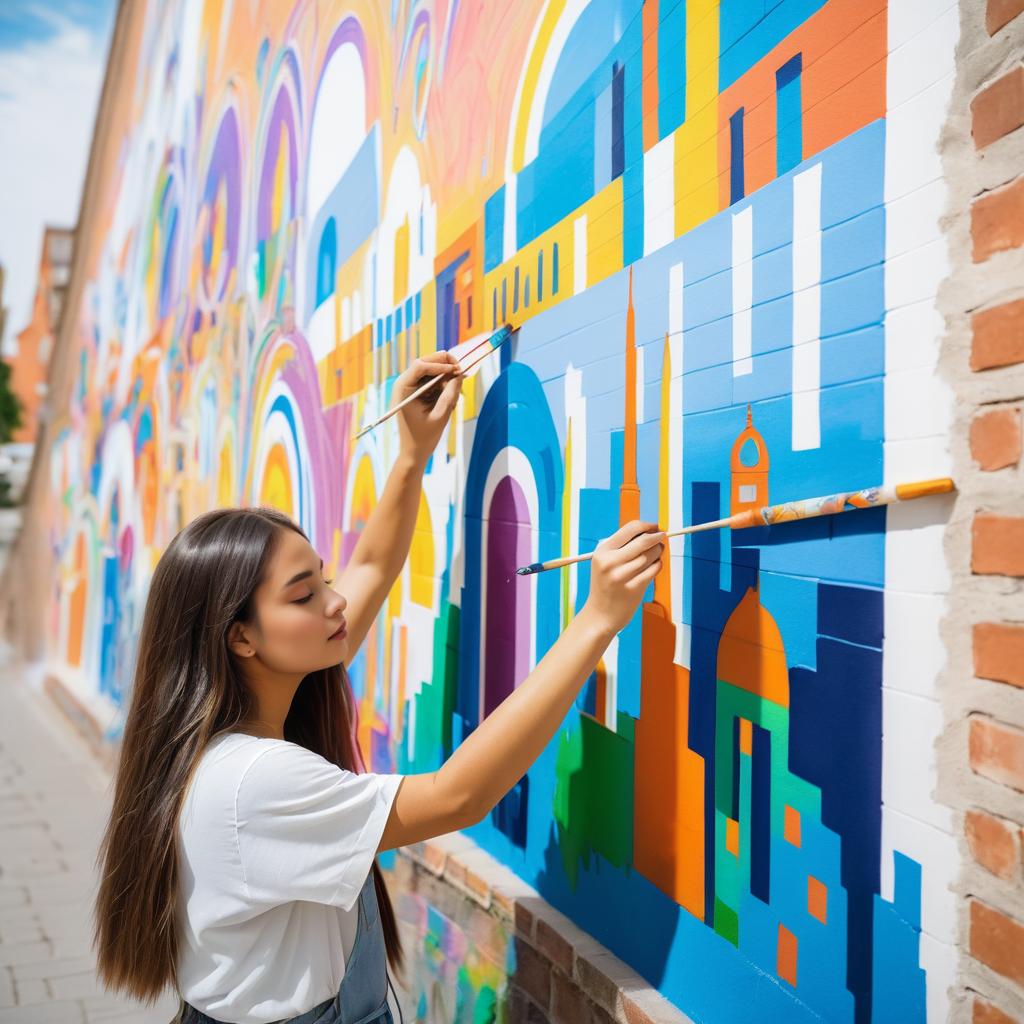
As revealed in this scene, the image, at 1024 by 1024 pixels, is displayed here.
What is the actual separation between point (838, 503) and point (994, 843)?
47 centimetres

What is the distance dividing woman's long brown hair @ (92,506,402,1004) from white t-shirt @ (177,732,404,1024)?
0.04 m

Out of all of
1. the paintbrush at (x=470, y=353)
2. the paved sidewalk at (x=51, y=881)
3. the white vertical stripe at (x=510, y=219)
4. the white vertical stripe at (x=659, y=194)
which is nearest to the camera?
the white vertical stripe at (x=659, y=194)

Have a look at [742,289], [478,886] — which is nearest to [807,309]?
[742,289]

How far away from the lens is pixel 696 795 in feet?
5.89

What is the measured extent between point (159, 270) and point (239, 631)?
19.2ft

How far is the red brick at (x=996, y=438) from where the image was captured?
120 centimetres

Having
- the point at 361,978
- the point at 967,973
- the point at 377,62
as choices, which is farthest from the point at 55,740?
the point at 967,973

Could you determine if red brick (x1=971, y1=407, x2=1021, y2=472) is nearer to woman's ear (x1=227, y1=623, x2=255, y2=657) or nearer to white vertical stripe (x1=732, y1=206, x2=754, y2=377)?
white vertical stripe (x1=732, y1=206, x2=754, y2=377)

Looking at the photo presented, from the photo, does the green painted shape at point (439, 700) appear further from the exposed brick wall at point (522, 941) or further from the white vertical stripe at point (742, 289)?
the white vertical stripe at point (742, 289)

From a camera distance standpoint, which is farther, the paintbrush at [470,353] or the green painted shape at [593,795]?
the paintbrush at [470,353]

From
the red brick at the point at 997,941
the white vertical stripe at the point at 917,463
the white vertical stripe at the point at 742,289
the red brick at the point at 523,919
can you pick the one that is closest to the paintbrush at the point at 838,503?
the white vertical stripe at the point at 917,463

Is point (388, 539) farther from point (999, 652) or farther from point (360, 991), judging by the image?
point (999, 652)

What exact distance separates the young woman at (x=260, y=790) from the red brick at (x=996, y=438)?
512 millimetres

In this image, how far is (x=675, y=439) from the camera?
1879 millimetres
